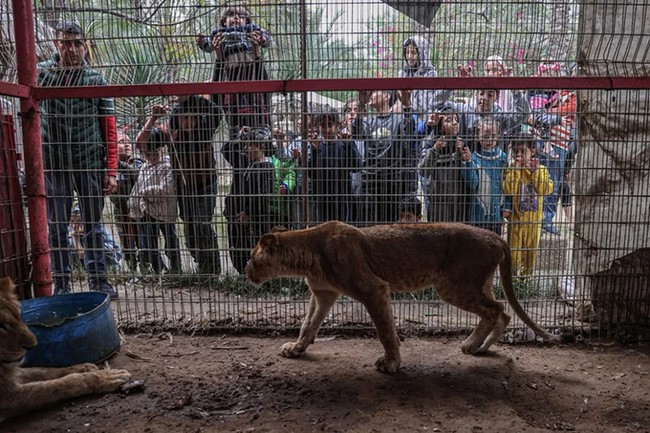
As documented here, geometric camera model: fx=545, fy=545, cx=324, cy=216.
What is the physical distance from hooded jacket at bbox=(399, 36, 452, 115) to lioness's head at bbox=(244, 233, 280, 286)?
1.95m

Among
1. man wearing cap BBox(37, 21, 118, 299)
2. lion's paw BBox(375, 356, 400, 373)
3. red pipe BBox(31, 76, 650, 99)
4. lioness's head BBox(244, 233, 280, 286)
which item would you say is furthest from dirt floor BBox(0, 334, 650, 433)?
red pipe BBox(31, 76, 650, 99)

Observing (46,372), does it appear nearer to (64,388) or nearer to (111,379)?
(64,388)

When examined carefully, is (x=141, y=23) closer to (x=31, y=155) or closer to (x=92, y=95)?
(x=92, y=95)

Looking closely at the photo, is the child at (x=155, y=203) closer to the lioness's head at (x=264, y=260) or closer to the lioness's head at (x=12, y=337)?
the lioness's head at (x=264, y=260)

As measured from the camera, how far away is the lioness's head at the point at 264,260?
5035mm

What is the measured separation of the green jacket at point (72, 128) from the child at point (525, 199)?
425 centimetres

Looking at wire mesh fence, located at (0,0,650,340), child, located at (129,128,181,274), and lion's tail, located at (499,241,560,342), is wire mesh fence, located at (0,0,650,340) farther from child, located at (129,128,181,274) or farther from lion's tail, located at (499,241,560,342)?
lion's tail, located at (499,241,560,342)

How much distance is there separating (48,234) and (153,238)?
3.48 feet

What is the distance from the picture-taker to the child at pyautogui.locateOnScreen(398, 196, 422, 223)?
19.9 feet

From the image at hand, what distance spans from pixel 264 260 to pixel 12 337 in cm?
210

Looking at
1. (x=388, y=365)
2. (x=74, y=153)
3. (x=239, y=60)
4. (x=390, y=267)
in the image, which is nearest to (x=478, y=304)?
(x=390, y=267)

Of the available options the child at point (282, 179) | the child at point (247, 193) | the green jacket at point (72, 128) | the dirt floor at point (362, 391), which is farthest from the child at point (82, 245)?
the child at point (282, 179)

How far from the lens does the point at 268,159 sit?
19.1ft

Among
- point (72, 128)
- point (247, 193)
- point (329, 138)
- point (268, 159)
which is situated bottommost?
point (247, 193)
